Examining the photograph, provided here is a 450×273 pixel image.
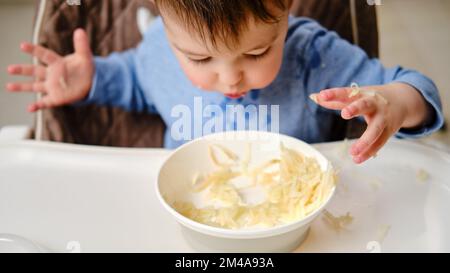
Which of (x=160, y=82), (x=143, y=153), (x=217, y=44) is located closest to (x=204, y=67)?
(x=217, y=44)

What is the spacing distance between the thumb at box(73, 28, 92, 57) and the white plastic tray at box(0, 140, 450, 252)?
8.2 inches

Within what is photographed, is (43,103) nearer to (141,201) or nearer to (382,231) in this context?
(141,201)

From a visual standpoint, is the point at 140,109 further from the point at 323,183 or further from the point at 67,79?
the point at 323,183

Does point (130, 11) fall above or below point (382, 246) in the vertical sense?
above

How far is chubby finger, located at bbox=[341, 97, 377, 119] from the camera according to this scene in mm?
547

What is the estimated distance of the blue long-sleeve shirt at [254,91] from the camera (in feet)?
2.73

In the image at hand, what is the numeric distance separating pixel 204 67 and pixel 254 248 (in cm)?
26

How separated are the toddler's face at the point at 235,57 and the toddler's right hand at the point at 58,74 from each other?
260mm

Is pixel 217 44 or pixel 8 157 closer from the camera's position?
pixel 217 44

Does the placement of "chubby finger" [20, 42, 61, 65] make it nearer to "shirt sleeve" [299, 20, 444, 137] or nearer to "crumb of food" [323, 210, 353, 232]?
"shirt sleeve" [299, 20, 444, 137]

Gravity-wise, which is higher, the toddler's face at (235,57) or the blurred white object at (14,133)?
the toddler's face at (235,57)

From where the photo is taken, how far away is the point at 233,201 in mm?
649

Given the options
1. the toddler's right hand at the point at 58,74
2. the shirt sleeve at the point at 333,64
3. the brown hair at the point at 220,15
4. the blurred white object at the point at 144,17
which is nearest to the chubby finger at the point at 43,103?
the toddler's right hand at the point at 58,74

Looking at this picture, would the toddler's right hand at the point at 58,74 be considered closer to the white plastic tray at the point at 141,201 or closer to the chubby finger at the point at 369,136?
the white plastic tray at the point at 141,201
